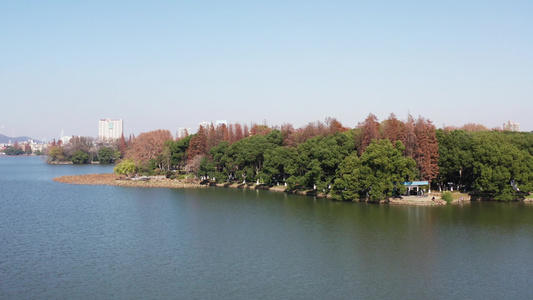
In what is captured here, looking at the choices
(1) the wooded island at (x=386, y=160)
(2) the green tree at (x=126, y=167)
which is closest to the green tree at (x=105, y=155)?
(2) the green tree at (x=126, y=167)

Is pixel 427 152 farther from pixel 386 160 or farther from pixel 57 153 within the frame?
pixel 57 153

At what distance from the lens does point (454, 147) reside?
48344 millimetres

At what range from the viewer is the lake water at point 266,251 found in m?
20.8

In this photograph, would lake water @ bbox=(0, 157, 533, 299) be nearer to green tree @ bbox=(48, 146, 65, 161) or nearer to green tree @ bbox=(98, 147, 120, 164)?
green tree @ bbox=(98, 147, 120, 164)

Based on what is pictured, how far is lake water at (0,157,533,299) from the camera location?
20766 mm

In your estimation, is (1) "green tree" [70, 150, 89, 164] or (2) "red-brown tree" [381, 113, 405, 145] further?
(1) "green tree" [70, 150, 89, 164]

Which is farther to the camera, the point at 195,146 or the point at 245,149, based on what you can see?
the point at 195,146

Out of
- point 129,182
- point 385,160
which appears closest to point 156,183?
point 129,182

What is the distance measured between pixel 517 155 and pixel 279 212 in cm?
2498

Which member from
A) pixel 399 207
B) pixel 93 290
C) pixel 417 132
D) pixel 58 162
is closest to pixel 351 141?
pixel 417 132

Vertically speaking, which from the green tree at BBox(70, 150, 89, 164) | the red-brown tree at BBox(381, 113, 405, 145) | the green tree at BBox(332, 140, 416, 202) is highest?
the red-brown tree at BBox(381, 113, 405, 145)

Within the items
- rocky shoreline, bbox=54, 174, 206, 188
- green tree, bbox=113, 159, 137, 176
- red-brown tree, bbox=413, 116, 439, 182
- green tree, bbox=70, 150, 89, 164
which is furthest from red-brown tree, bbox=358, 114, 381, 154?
green tree, bbox=70, 150, 89, 164

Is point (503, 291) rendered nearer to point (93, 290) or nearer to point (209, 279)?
point (209, 279)

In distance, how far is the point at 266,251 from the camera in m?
26.8
